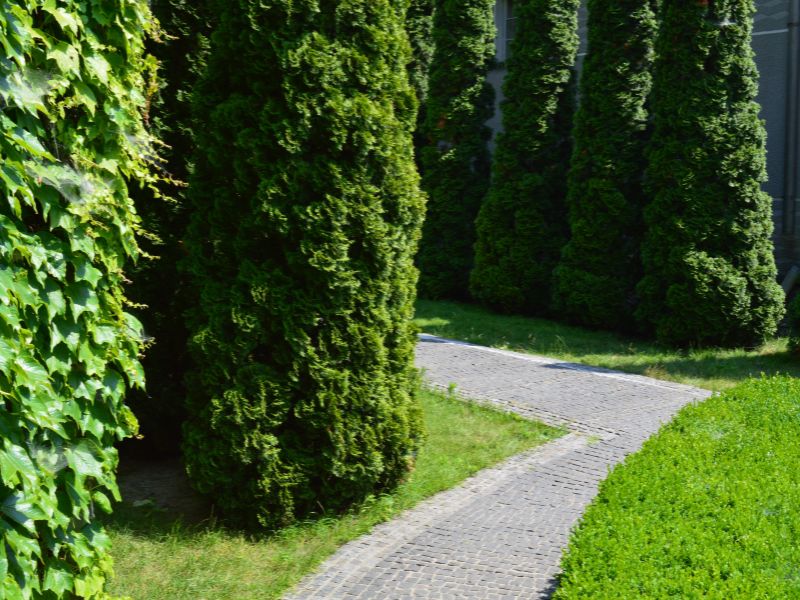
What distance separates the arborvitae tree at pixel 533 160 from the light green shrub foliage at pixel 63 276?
990cm

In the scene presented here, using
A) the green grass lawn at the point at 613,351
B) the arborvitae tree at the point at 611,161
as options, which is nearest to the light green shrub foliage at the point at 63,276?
the green grass lawn at the point at 613,351

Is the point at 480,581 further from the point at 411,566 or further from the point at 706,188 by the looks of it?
the point at 706,188

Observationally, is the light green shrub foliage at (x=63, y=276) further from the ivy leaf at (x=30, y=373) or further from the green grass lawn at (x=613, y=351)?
the green grass lawn at (x=613, y=351)

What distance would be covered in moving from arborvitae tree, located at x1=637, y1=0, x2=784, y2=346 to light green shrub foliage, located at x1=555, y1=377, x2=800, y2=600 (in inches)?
213

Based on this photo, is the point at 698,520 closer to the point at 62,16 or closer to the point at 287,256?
the point at 287,256

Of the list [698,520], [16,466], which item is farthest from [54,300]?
[698,520]

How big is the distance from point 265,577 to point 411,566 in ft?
2.77

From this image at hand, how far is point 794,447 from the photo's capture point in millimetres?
4938

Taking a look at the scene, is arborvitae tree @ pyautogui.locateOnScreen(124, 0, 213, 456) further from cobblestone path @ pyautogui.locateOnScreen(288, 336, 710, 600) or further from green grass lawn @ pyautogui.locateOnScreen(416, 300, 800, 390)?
green grass lawn @ pyautogui.locateOnScreen(416, 300, 800, 390)

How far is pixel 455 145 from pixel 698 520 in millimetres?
11350

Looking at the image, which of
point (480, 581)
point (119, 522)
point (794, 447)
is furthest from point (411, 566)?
point (794, 447)

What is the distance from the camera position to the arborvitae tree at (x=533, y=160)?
13.1 m

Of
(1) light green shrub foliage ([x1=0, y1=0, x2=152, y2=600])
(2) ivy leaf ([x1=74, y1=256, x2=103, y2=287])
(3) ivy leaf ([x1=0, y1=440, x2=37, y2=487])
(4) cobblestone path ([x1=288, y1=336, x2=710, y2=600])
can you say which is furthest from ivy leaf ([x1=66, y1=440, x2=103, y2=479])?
(4) cobblestone path ([x1=288, y1=336, x2=710, y2=600])

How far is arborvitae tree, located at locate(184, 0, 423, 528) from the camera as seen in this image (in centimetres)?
511
